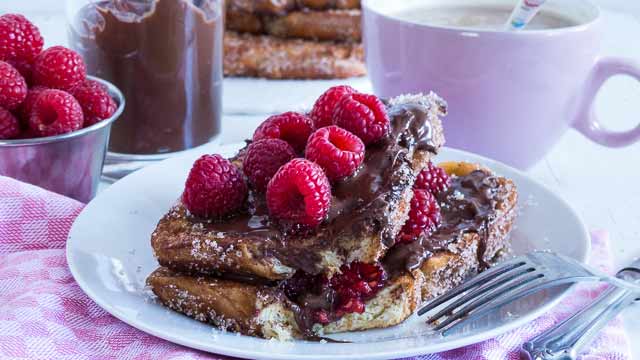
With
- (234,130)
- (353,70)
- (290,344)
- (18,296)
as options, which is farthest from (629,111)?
(18,296)

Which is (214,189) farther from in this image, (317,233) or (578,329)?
(578,329)

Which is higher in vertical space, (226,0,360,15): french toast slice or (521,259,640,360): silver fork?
(226,0,360,15): french toast slice

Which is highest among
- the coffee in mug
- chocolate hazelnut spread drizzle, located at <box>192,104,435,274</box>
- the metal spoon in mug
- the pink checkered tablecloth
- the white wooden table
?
the metal spoon in mug

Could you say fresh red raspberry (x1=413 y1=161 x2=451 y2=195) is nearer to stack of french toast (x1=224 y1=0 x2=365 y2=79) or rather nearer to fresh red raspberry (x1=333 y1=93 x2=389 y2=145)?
fresh red raspberry (x1=333 y1=93 x2=389 y2=145)

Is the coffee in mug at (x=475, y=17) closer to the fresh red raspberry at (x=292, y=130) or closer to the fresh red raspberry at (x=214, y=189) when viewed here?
the fresh red raspberry at (x=292, y=130)

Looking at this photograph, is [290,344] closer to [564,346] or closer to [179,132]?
[564,346]

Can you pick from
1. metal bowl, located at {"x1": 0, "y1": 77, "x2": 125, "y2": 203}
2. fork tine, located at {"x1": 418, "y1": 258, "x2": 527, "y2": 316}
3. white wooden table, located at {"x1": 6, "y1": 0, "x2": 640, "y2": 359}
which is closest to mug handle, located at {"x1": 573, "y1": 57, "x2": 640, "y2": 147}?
white wooden table, located at {"x1": 6, "y1": 0, "x2": 640, "y2": 359}
